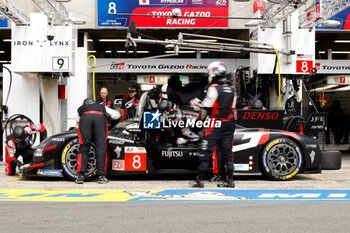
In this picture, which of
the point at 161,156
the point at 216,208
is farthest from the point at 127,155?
the point at 216,208

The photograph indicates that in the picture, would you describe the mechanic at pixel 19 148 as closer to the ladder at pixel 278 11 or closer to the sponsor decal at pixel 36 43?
the sponsor decal at pixel 36 43

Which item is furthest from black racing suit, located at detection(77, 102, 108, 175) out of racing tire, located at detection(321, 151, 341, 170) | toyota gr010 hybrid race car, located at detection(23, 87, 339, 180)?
racing tire, located at detection(321, 151, 341, 170)

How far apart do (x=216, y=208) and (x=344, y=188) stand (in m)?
2.48

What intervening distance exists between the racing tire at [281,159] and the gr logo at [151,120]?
1695 millimetres

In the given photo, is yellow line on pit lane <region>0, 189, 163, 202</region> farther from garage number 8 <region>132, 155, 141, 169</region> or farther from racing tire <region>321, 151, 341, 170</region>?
racing tire <region>321, 151, 341, 170</region>

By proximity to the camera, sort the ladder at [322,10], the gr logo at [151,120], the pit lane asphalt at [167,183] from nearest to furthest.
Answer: the pit lane asphalt at [167,183], the gr logo at [151,120], the ladder at [322,10]

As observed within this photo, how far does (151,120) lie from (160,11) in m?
7.00

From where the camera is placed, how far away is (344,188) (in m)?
6.75

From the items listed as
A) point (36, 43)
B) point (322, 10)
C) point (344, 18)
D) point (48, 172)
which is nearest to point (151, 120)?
point (48, 172)

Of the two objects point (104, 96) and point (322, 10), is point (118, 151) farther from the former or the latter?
point (322, 10)

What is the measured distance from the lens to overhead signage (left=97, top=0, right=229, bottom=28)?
541 inches

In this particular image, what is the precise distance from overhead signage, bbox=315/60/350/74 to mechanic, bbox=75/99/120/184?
368 inches

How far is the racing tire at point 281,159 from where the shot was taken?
732cm

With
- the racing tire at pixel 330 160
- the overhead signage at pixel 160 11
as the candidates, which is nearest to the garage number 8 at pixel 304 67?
the overhead signage at pixel 160 11
